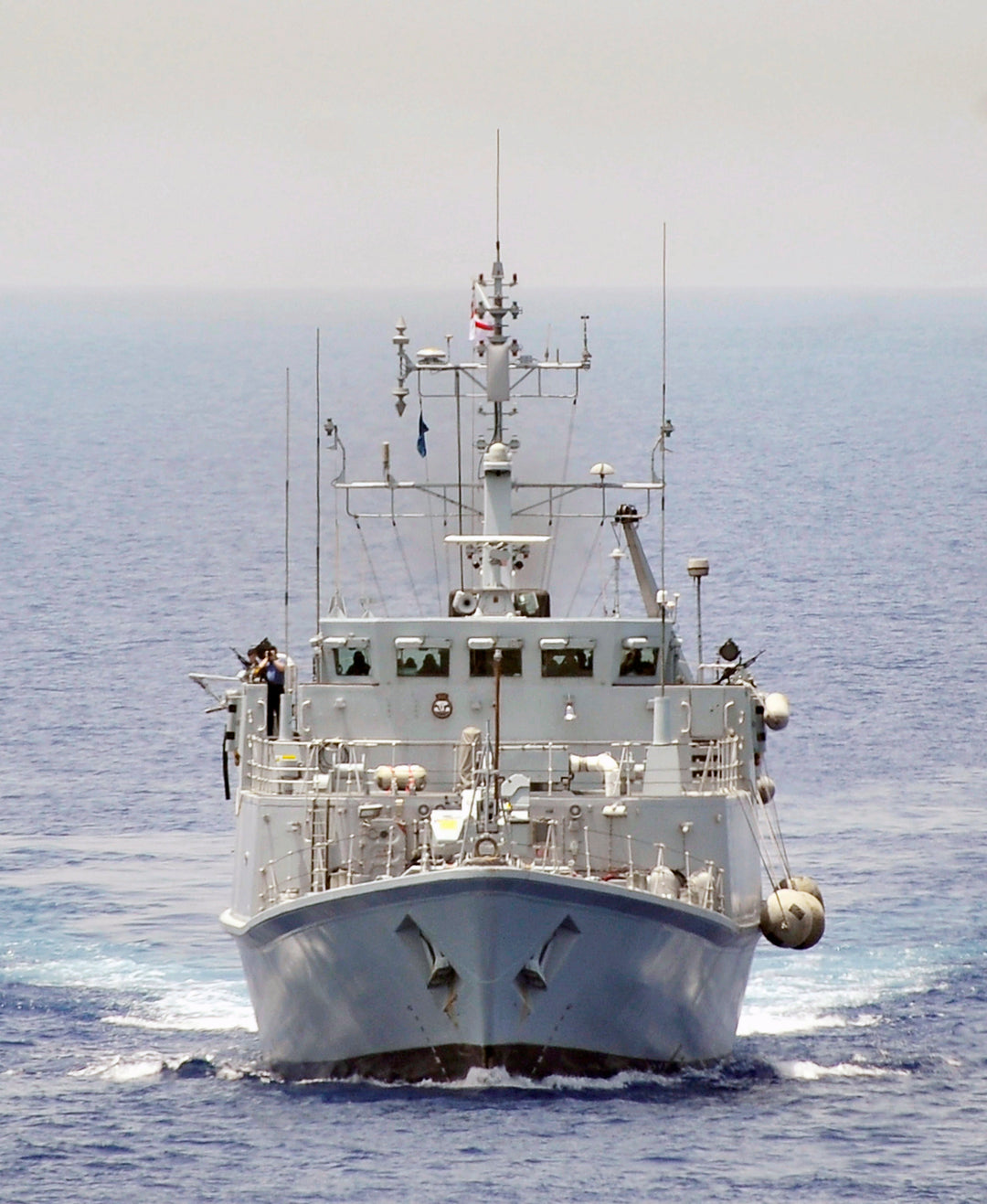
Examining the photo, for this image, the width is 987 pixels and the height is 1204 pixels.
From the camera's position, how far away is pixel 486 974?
37.9 m

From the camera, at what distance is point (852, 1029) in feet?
149

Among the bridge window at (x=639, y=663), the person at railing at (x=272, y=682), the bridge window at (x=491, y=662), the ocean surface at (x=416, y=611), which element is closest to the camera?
the ocean surface at (x=416, y=611)

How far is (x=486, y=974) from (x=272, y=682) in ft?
25.9

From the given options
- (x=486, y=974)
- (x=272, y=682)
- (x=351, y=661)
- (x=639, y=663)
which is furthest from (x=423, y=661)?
(x=486, y=974)

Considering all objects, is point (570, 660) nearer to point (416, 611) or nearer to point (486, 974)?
point (486, 974)

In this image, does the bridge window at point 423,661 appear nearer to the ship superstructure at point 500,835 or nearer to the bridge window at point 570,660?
the ship superstructure at point 500,835

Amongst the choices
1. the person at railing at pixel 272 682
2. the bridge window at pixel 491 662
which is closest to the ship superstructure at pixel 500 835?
the bridge window at pixel 491 662

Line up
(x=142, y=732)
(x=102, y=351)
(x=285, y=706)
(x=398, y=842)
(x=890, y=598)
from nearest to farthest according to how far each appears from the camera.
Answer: (x=398, y=842) → (x=285, y=706) → (x=142, y=732) → (x=890, y=598) → (x=102, y=351)

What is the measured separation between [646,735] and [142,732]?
2502 centimetres

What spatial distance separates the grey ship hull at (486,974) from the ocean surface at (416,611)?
446mm

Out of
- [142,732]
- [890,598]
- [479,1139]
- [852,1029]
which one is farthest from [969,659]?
[479,1139]

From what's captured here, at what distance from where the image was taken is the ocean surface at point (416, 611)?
37188 mm

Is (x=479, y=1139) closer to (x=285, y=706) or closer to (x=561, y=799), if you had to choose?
(x=561, y=799)

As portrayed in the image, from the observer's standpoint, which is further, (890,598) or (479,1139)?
(890,598)
